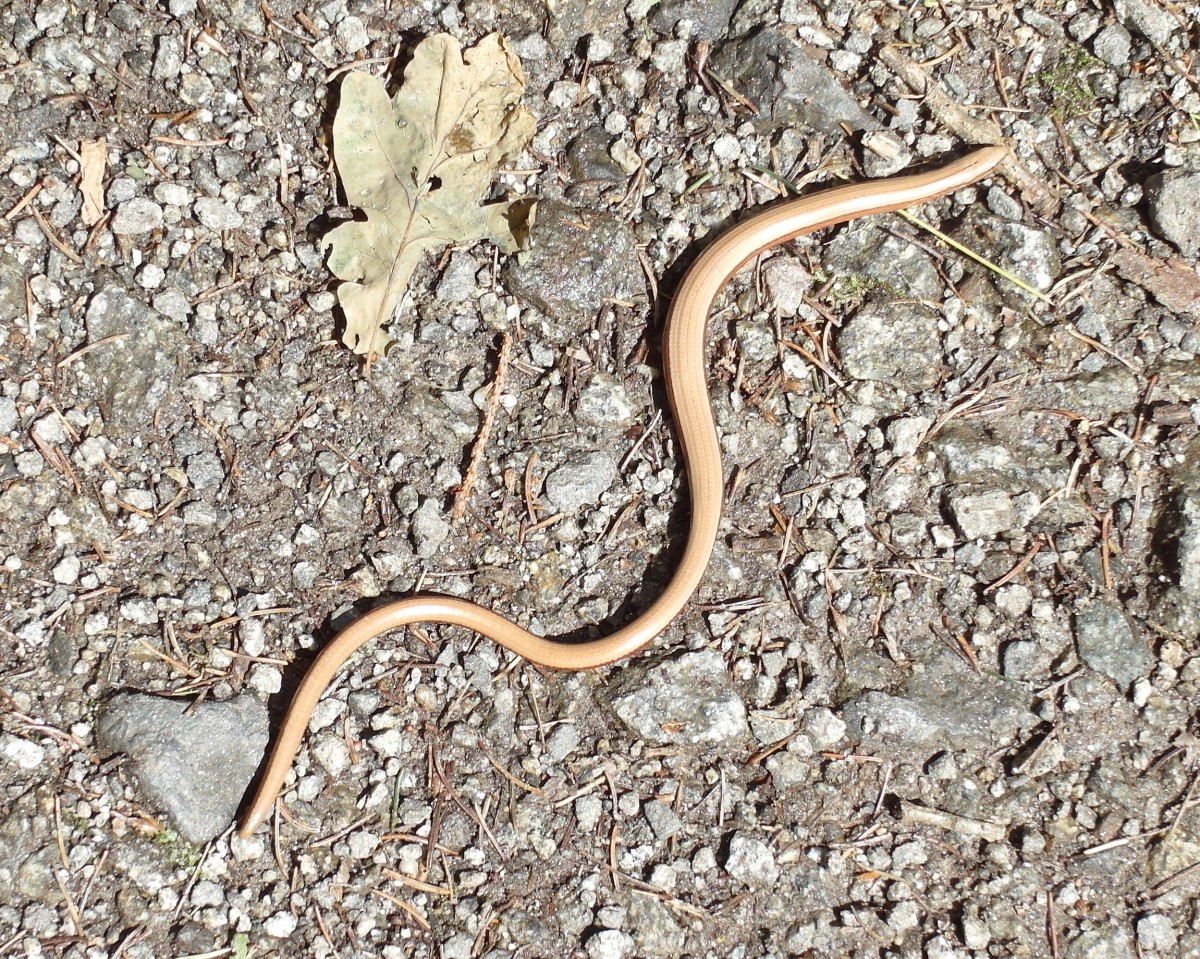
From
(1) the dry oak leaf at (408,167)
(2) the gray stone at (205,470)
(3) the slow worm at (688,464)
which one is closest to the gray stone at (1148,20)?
(3) the slow worm at (688,464)

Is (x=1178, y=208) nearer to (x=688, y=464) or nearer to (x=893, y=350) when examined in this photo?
(x=893, y=350)

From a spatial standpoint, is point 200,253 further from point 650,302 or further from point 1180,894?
point 1180,894

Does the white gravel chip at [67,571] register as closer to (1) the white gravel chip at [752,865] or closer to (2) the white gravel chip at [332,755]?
(2) the white gravel chip at [332,755]

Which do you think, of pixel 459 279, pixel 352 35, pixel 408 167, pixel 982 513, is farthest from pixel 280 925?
pixel 352 35

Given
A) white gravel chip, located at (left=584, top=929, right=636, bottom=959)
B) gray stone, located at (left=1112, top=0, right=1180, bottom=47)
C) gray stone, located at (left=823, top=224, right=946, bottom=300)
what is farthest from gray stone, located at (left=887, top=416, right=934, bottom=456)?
white gravel chip, located at (left=584, top=929, right=636, bottom=959)

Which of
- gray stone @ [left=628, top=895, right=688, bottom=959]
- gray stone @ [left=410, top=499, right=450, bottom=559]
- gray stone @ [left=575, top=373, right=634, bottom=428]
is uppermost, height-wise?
gray stone @ [left=575, top=373, right=634, bottom=428]

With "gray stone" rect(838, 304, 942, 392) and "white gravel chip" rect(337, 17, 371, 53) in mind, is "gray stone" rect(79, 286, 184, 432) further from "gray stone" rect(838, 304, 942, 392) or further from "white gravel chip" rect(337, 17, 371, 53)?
"gray stone" rect(838, 304, 942, 392)

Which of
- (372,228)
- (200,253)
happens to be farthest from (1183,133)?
(200,253)
